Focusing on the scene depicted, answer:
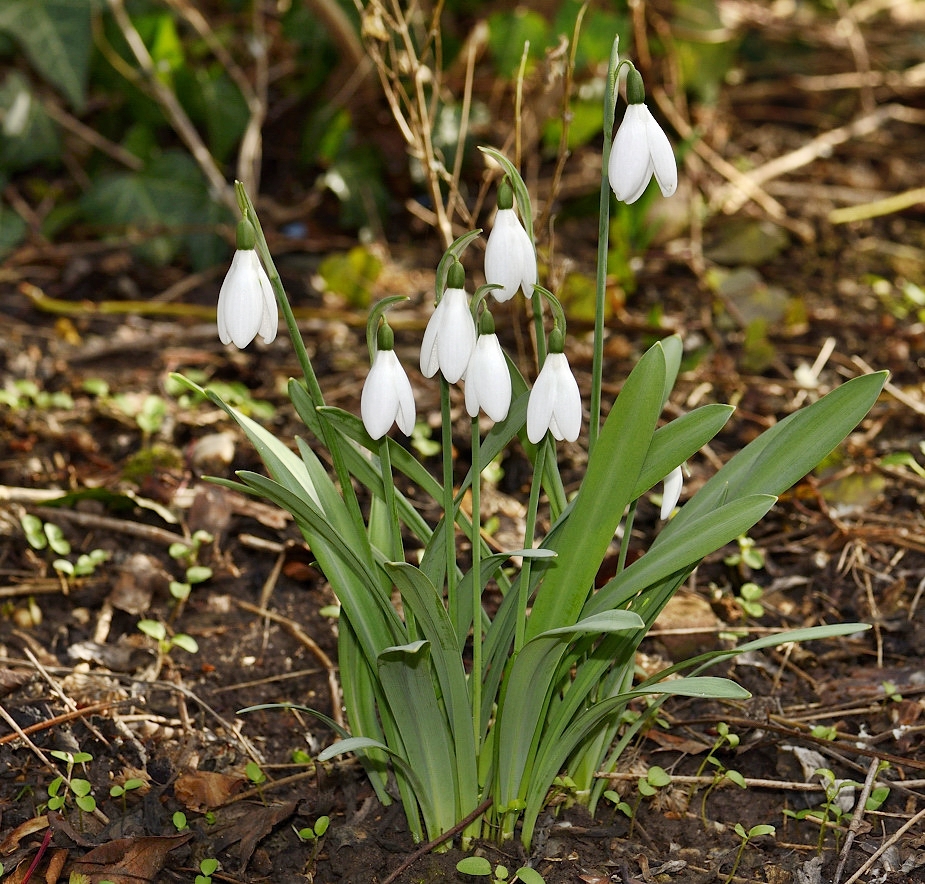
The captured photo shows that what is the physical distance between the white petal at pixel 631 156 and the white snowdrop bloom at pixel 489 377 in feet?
0.83

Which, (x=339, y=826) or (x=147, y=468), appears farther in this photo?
(x=147, y=468)

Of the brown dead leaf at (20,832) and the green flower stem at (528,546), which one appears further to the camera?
the brown dead leaf at (20,832)

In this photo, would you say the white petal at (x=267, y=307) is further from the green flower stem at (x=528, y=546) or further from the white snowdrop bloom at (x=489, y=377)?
the green flower stem at (x=528, y=546)

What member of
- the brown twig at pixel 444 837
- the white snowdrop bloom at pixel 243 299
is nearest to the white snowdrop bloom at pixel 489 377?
the white snowdrop bloom at pixel 243 299

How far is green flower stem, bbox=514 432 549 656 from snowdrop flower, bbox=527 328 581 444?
0.44 ft

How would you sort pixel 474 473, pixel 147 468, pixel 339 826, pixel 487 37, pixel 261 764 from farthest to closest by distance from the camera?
pixel 487 37 → pixel 147 468 → pixel 261 764 → pixel 339 826 → pixel 474 473

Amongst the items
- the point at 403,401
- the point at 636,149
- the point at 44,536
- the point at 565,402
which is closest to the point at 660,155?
the point at 636,149

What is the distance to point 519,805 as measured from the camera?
1.62 meters

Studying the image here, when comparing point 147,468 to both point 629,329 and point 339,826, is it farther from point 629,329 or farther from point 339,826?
point 629,329

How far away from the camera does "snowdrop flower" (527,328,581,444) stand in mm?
1344

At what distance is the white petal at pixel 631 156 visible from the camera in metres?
1.33

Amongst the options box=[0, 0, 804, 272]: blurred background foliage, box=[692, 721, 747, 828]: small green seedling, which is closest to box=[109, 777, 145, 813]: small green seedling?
box=[692, 721, 747, 828]: small green seedling

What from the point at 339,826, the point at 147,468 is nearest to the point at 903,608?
the point at 339,826

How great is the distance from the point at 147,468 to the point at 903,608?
6.08 feet
